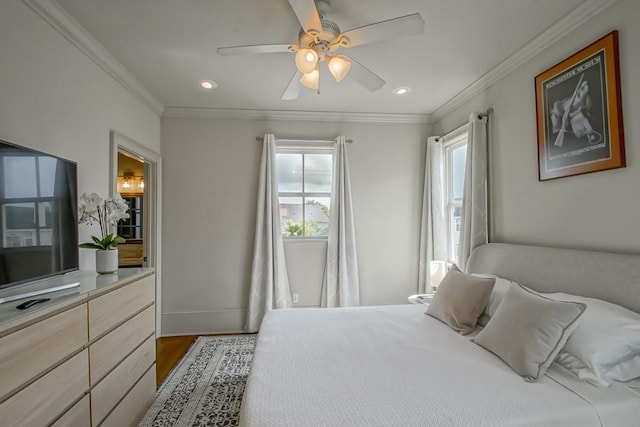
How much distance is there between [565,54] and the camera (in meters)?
1.99

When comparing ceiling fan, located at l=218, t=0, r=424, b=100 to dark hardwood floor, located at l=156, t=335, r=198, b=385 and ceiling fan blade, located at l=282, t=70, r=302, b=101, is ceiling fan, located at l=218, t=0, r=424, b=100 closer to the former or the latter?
ceiling fan blade, located at l=282, t=70, r=302, b=101

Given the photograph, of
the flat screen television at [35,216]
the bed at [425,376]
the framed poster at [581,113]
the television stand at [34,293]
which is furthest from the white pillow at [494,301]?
the flat screen television at [35,216]

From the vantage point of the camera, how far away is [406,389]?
1.25 metres

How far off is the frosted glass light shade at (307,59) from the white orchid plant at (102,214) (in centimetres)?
150

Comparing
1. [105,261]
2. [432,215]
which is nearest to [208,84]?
[105,261]

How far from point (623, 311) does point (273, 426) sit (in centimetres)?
166

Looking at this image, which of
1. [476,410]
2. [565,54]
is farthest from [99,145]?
[565,54]

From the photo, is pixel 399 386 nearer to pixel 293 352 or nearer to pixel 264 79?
pixel 293 352

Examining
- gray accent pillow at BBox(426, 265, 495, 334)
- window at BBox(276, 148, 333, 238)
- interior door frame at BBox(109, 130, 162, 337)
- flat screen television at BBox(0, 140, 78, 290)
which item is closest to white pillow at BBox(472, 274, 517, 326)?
gray accent pillow at BBox(426, 265, 495, 334)

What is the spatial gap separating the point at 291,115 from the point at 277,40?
4.66ft

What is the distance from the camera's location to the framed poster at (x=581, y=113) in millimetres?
1676

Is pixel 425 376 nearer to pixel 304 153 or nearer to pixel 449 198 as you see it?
pixel 449 198

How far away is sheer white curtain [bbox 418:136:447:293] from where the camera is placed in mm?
3494

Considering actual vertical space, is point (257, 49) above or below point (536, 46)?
below
